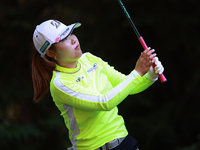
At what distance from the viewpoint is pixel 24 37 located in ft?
16.7

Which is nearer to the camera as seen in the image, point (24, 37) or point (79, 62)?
point (79, 62)

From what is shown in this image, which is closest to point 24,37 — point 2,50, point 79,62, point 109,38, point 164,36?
point 2,50

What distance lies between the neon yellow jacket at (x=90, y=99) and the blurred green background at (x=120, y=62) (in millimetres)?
2339

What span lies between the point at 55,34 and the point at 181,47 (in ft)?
10.3

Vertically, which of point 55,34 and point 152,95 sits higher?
point 55,34

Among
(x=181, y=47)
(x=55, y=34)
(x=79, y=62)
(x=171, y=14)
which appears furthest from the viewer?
(x=181, y=47)

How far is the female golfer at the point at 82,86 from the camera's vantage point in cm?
223

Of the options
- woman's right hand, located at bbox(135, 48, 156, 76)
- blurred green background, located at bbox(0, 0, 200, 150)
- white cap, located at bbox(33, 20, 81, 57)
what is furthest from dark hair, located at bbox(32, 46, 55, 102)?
blurred green background, located at bbox(0, 0, 200, 150)

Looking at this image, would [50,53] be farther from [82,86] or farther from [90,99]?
[90,99]


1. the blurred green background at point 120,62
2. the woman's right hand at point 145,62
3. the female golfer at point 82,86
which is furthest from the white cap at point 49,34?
the blurred green background at point 120,62

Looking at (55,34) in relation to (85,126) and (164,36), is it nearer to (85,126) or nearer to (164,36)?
(85,126)

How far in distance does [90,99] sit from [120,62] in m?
3.12

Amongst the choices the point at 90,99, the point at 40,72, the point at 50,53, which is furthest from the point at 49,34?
the point at 90,99

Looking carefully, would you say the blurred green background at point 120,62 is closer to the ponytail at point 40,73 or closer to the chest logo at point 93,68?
the ponytail at point 40,73
